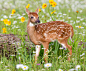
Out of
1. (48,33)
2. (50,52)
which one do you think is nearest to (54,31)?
(48,33)

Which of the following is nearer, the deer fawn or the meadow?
the meadow

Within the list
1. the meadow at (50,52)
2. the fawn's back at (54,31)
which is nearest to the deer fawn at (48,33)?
the fawn's back at (54,31)

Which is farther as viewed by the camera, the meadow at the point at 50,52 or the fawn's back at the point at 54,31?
the fawn's back at the point at 54,31

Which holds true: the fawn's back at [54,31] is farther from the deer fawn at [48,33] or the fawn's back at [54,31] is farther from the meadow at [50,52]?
the meadow at [50,52]

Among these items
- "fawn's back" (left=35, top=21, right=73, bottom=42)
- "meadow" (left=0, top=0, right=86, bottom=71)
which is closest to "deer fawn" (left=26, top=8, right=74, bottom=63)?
"fawn's back" (left=35, top=21, right=73, bottom=42)

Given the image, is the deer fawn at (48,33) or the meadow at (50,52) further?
the deer fawn at (48,33)

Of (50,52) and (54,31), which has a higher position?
(54,31)

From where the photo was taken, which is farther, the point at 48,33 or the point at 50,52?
the point at 50,52

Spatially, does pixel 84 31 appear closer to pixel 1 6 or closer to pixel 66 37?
pixel 66 37

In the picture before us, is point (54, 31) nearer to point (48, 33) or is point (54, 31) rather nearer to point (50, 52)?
point (48, 33)

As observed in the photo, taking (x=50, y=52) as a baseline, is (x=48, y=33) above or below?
Result: above

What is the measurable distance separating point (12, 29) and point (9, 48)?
5.72 ft

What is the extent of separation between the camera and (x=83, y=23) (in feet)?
23.4

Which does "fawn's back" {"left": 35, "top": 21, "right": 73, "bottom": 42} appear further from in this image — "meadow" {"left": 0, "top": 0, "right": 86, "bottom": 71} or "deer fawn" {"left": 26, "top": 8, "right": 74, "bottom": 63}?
"meadow" {"left": 0, "top": 0, "right": 86, "bottom": 71}
